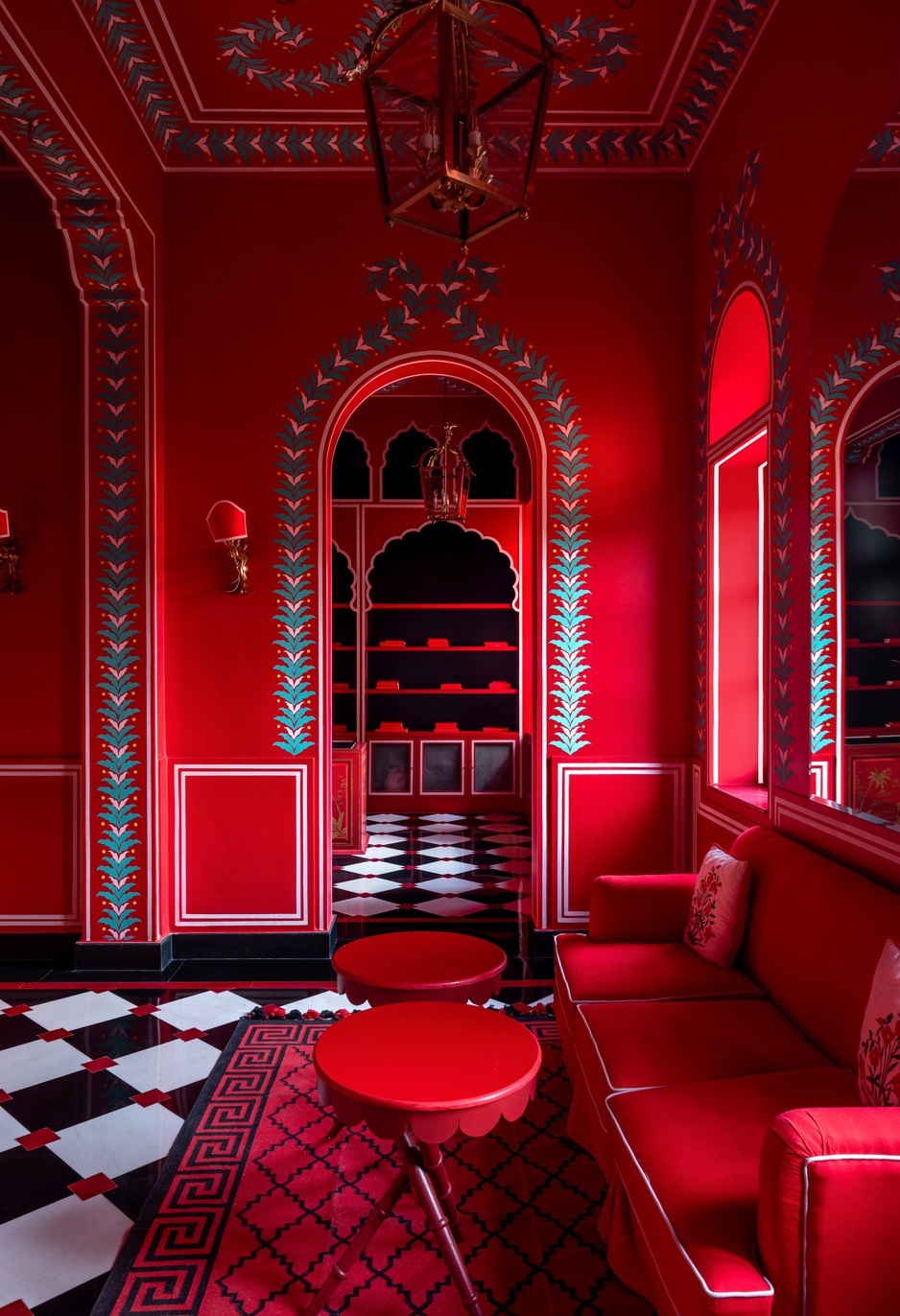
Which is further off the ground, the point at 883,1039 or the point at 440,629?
the point at 440,629

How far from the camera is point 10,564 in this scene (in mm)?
4426

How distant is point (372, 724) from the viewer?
828cm

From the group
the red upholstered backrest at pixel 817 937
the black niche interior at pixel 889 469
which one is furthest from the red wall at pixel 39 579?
the black niche interior at pixel 889 469

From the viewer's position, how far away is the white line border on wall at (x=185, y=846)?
4461mm

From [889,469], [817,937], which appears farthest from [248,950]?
[889,469]

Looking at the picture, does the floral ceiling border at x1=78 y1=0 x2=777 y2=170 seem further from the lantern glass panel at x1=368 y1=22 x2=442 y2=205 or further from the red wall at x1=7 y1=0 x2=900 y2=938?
the lantern glass panel at x1=368 y1=22 x2=442 y2=205

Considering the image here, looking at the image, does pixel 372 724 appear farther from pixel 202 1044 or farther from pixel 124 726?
pixel 202 1044

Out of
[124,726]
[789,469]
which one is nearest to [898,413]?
[789,469]

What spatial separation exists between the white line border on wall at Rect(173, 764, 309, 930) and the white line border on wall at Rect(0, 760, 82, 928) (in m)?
0.49

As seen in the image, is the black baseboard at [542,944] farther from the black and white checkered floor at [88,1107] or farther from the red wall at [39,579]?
the red wall at [39,579]

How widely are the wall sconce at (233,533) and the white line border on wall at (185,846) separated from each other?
3.06ft

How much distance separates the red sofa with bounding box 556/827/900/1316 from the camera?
150cm

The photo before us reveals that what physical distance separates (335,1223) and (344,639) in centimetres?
610

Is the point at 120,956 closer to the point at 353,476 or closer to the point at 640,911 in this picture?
the point at 640,911
